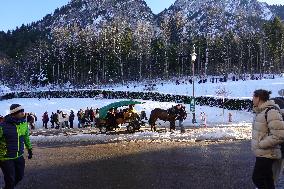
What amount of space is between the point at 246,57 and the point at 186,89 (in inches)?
1633

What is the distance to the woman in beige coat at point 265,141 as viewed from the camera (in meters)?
6.97

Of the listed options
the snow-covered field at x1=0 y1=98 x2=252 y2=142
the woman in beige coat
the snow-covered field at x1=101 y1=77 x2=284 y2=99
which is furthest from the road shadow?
the snow-covered field at x1=101 y1=77 x2=284 y2=99

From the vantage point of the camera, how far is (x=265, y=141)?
23.0 ft

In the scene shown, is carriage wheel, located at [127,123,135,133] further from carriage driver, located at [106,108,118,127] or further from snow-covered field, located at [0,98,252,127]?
snow-covered field, located at [0,98,252,127]

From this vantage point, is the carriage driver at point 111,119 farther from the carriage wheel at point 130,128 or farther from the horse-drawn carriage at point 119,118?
the carriage wheel at point 130,128

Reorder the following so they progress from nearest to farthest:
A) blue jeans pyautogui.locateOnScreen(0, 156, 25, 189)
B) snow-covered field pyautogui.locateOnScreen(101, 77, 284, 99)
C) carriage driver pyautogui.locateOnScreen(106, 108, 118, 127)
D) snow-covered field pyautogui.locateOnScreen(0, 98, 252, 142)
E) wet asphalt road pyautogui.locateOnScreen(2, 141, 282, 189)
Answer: blue jeans pyautogui.locateOnScreen(0, 156, 25, 189)
wet asphalt road pyautogui.locateOnScreen(2, 141, 282, 189)
snow-covered field pyautogui.locateOnScreen(0, 98, 252, 142)
carriage driver pyautogui.locateOnScreen(106, 108, 118, 127)
snow-covered field pyautogui.locateOnScreen(101, 77, 284, 99)

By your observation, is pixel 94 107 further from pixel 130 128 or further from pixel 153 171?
pixel 153 171

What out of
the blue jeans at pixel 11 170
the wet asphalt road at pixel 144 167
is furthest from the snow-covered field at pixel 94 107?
the blue jeans at pixel 11 170

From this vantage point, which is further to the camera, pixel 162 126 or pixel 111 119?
pixel 162 126

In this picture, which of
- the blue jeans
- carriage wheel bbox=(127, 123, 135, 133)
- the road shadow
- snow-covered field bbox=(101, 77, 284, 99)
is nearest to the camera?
the blue jeans

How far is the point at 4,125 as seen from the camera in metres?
8.42

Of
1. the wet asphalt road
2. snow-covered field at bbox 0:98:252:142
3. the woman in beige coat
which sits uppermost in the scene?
the woman in beige coat

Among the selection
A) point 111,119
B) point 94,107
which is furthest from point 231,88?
point 111,119

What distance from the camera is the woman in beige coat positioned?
6973mm
